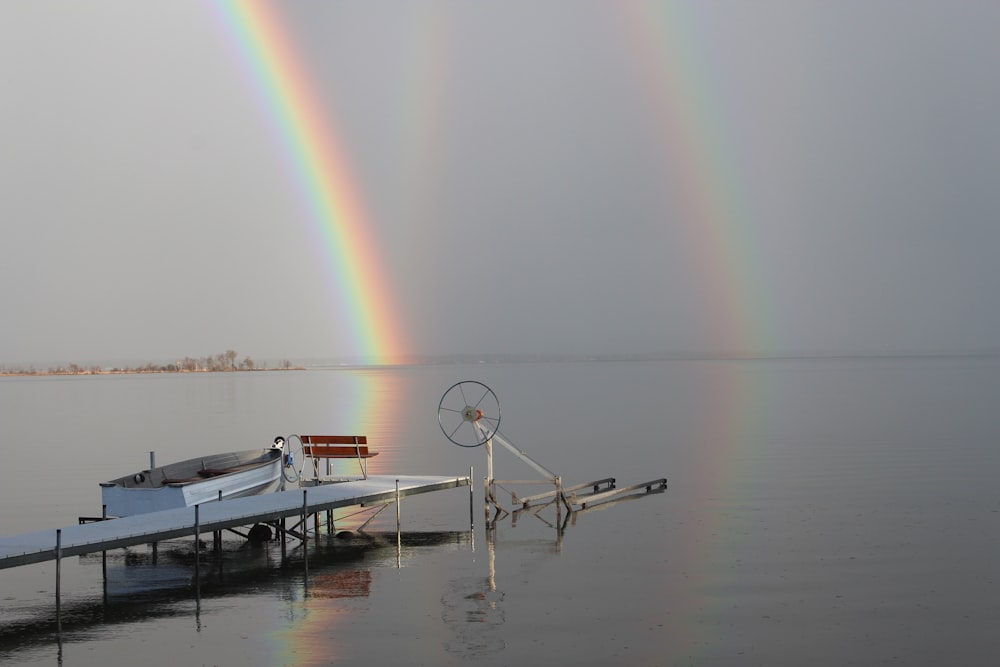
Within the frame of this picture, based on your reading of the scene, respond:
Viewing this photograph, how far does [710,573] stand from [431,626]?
7.38m

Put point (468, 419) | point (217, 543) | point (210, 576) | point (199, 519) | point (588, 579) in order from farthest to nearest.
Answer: point (468, 419) → point (217, 543) → point (210, 576) → point (199, 519) → point (588, 579)

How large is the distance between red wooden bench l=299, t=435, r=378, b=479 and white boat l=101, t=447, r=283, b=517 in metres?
1.07

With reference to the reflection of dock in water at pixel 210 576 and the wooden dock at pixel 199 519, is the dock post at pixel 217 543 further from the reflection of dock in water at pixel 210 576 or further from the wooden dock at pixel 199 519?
the wooden dock at pixel 199 519

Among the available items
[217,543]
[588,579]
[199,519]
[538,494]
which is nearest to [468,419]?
[538,494]

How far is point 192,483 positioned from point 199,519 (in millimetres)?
4125

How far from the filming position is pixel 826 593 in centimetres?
2097

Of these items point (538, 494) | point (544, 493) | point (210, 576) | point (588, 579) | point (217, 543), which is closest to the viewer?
point (588, 579)

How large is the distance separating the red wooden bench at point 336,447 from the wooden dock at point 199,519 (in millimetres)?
1207

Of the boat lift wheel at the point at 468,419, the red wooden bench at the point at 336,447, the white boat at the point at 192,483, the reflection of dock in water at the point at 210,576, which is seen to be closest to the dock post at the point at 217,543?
the reflection of dock in water at the point at 210,576

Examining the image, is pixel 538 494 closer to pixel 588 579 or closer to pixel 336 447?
pixel 336 447

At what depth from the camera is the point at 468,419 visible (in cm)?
3078

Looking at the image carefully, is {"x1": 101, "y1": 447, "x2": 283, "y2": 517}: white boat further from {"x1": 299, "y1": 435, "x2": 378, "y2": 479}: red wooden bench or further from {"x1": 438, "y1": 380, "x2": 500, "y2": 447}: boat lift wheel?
{"x1": 438, "y1": 380, "x2": 500, "y2": 447}: boat lift wheel

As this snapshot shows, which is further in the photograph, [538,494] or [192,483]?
[538,494]

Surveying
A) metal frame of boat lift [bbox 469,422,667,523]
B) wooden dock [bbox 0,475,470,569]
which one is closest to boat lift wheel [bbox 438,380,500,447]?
metal frame of boat lift [bbox 469,422,667,523]
